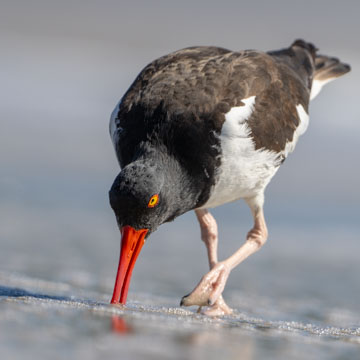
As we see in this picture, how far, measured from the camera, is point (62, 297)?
4.85m

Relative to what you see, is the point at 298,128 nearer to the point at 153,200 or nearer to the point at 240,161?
the point at 240,161

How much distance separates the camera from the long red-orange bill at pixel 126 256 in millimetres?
4410

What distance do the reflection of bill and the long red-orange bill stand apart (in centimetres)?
89

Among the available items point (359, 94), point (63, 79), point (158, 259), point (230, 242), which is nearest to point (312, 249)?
point (230, 242)

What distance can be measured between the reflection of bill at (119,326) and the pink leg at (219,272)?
1.28 meters

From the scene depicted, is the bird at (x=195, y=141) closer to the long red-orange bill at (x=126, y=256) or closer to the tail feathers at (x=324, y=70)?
the long red-orange bill at (x=126, y=256)

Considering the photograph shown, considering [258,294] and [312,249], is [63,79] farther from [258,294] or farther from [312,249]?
[258,294]

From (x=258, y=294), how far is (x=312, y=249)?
214cm

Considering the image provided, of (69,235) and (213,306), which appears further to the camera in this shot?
(69,235)

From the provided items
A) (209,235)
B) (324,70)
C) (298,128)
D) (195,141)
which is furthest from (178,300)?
Answer: (324,70)

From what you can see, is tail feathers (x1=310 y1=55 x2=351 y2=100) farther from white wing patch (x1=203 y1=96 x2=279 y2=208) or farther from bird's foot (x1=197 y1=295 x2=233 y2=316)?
bird's foot (x1=197 y1=295 x2=233 y2=316)

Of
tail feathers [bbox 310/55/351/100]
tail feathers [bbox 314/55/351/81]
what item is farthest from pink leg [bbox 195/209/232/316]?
tail feathers [bbox 314/55/351/81]

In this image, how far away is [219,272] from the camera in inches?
209

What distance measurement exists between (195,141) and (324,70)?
9.49ft
